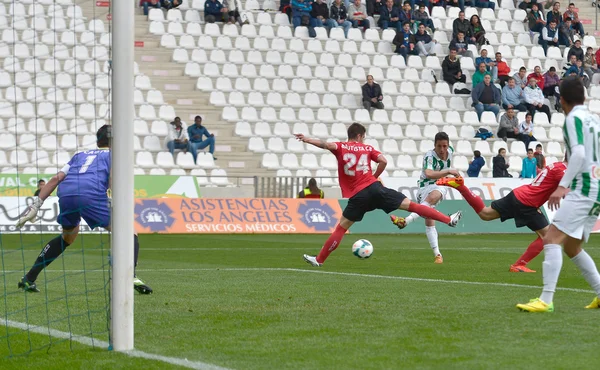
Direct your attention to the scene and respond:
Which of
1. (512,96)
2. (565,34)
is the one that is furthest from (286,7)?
(565,34)

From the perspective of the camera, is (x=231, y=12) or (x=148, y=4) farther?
(x=231, y=12)

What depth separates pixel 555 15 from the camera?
39750 millimetres

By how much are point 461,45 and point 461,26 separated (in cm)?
66

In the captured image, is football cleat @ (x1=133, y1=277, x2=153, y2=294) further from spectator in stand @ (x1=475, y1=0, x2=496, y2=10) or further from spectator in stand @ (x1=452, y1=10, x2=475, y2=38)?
spectator in stand @ (x1=475, y1=0, x2=496, y2=10)

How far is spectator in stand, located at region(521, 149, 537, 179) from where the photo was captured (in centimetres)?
3137

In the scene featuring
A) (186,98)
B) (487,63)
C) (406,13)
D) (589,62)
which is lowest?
(186,98)

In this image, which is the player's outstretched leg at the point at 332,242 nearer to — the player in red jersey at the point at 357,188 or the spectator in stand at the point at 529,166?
the player in red jersey at the point at 357,188

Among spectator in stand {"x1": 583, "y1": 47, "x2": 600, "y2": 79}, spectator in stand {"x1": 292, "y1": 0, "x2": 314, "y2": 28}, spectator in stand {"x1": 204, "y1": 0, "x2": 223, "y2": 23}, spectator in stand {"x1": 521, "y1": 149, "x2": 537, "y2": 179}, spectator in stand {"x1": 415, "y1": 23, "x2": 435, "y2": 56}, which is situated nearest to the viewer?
spectator in stand {"x1": 521, "y1": 149, "x2": 537, "y2": 179}

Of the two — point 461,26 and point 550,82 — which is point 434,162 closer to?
point 461,26

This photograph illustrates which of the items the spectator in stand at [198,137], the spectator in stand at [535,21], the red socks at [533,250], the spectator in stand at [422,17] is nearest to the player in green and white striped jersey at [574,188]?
the red socks at [533,250]

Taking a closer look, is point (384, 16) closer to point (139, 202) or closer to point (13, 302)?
point (139, 202)

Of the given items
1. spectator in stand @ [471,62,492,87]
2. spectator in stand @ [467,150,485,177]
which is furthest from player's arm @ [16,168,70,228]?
spectator in stand @ [471,62,492,87]

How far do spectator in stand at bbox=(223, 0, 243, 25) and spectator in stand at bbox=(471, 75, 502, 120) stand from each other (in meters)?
7.97

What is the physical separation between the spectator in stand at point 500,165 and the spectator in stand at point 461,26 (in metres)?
6.75
